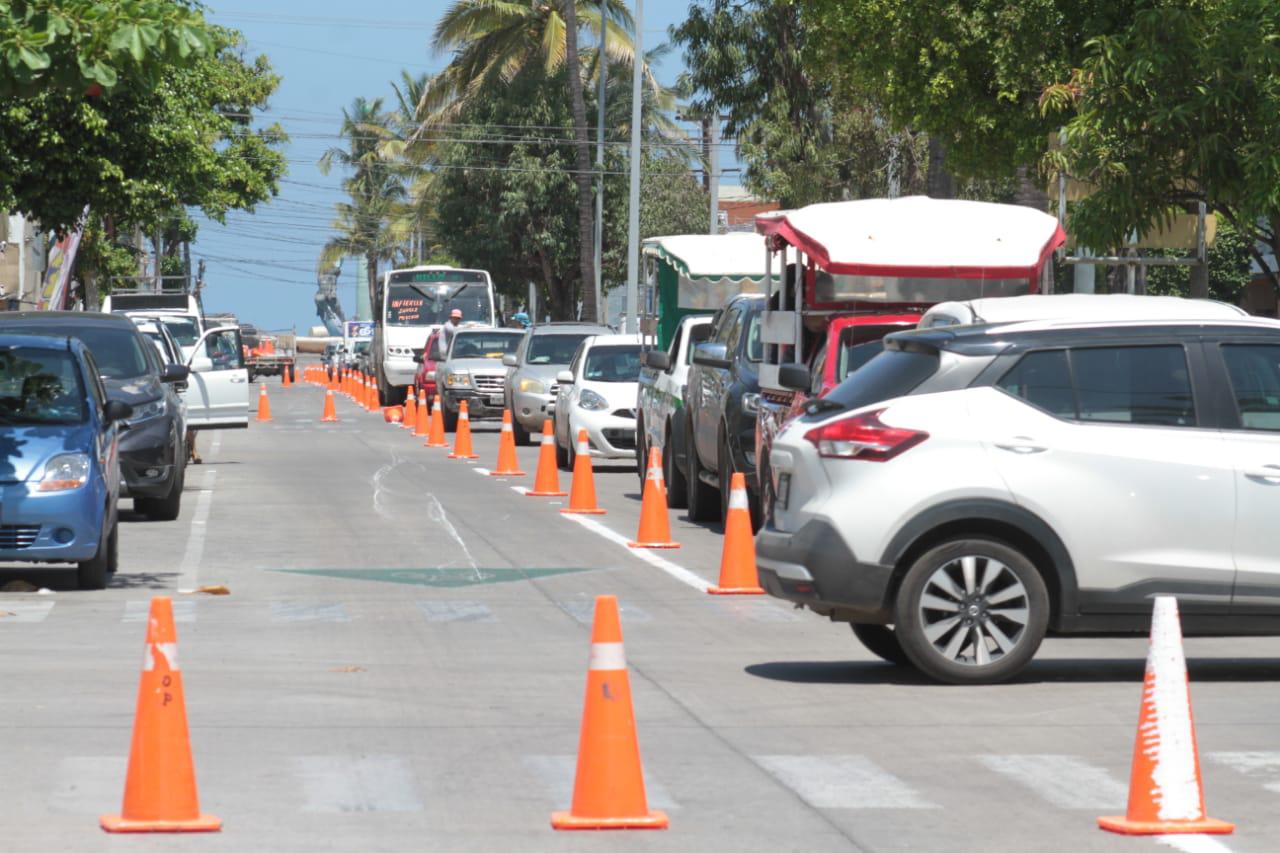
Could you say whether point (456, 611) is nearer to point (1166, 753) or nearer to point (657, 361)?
point (1166, 753)

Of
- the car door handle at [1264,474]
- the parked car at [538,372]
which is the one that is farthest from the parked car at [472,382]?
the car door handle at [1264,474]

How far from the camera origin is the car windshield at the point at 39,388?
14836 millimetres

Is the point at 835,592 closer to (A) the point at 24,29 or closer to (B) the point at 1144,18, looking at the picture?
(A) the point at 24,29

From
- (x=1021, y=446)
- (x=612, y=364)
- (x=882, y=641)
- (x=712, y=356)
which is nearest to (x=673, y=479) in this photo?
(x=712, y=356)

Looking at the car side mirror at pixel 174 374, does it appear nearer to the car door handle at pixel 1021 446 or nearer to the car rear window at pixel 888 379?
the car rear window at pixel 888 379

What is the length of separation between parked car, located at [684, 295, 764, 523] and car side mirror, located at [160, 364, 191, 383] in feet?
16.0

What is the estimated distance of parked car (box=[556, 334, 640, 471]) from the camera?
27.1m

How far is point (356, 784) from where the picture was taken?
7.99 metres

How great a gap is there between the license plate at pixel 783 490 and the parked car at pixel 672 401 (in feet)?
32.3

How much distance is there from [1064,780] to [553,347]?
88.2ft

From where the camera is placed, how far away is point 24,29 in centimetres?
1336

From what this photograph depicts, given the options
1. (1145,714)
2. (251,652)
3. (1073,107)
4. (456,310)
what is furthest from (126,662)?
(456,310)

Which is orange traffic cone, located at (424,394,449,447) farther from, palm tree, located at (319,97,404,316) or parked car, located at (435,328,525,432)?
palm tree, located at (319,97,404,316)

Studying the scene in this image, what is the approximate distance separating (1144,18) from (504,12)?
39.5m
